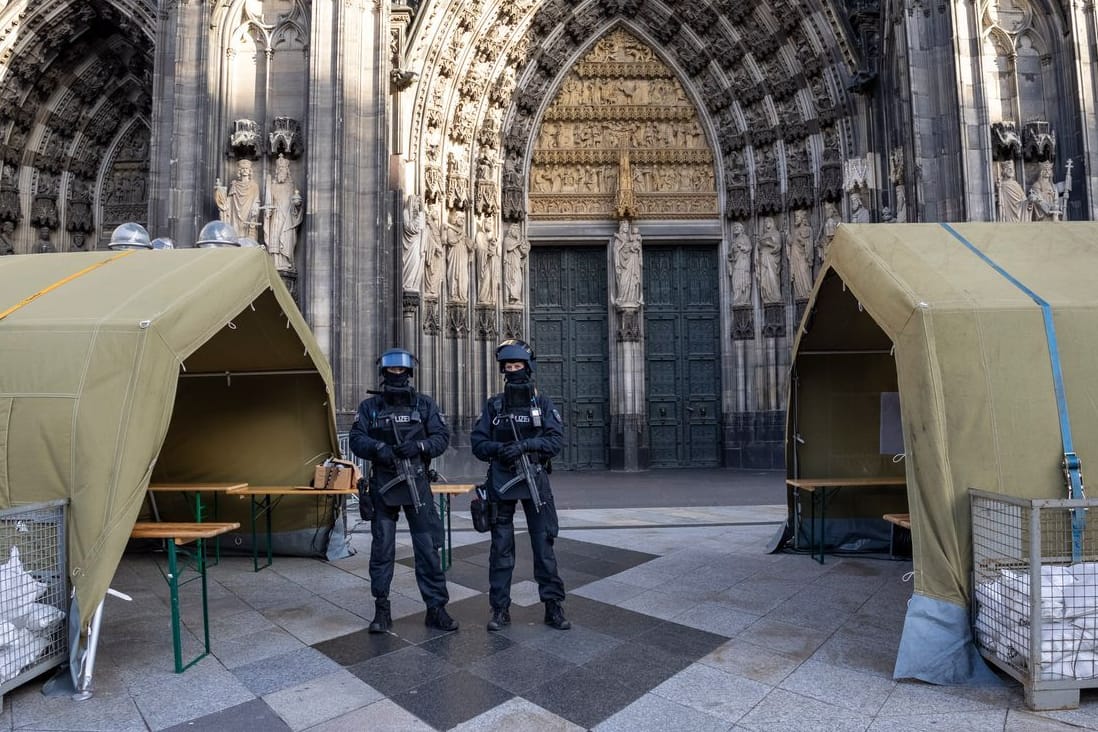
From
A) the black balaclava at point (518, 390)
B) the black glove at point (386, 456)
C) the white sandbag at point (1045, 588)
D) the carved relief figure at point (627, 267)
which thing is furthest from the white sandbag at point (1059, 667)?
the carved relief figure at point (627, 267)

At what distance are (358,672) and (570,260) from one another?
12.9 m

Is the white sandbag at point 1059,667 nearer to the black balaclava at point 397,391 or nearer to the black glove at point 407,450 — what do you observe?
the black glove at point 407,450

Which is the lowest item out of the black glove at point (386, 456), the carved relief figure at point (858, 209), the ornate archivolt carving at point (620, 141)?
the black glove at point (386, 456)

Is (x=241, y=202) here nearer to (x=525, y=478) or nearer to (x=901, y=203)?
(x=525, y=478)

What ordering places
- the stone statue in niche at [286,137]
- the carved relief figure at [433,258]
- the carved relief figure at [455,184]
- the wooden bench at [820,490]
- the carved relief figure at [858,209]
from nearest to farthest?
the wooden bench at [820,490]
the stone statue in niche at [286,137]
the carved relief figure at [858,209]
the carved relief figure at [433,258]
the carved relief figure at [455,184]

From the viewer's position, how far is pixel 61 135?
577 inches

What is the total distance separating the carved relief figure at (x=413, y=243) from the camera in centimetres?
1239

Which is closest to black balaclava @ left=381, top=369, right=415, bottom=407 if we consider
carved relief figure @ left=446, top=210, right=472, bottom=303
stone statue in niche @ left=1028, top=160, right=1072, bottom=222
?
carved relief figure @ left=446, top=210, right=472, bottom=303

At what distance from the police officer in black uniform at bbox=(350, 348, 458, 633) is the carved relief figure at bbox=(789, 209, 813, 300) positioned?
11.5 m

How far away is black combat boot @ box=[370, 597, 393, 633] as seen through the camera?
4.40 metres

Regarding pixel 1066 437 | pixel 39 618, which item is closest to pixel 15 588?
pixel 39 618

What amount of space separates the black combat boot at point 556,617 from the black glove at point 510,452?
0.99 meters

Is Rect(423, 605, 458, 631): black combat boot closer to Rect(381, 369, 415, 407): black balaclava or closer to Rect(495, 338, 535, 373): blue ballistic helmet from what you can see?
Rect(381, 369, 415, 407): black balaclava

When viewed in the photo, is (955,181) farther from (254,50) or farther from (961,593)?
(254,50)
